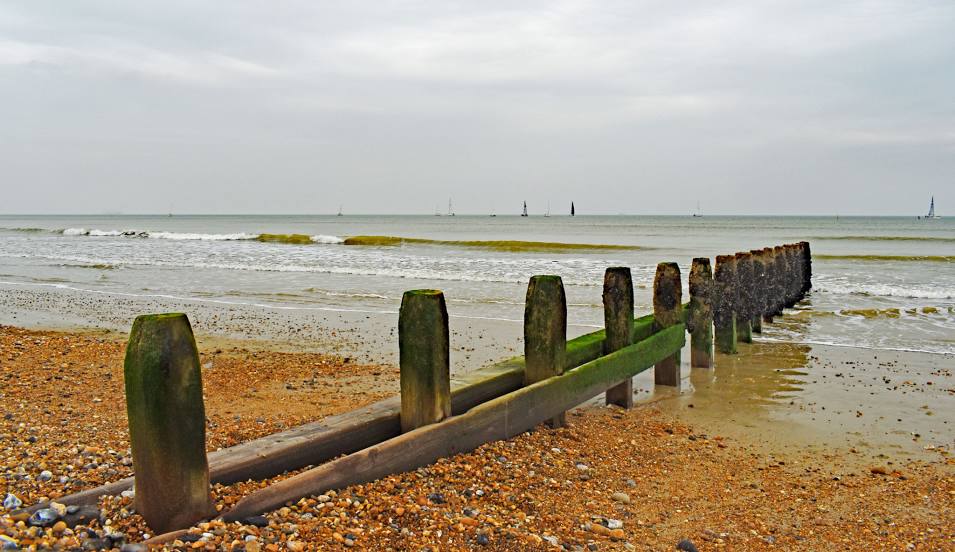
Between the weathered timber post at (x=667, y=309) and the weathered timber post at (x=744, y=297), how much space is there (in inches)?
106

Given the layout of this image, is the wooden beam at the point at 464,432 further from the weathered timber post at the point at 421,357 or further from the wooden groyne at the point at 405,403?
the weathered timber post at the point at 421,357

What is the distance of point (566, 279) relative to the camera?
19.1 metres

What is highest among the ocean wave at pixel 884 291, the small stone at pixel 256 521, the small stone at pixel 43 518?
the small stone at pixel 43 518

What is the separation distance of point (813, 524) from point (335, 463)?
2835 mm

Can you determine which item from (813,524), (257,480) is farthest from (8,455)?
(813,524)

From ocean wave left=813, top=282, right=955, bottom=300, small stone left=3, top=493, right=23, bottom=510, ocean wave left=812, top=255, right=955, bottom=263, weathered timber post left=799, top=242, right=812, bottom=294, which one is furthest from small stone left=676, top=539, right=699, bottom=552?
ocean wave left=812, top=255, right=955, bottom=263

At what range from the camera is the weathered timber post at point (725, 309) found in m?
9.03

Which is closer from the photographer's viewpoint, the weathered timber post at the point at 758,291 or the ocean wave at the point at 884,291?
the weathered timber post at the point at 758,291

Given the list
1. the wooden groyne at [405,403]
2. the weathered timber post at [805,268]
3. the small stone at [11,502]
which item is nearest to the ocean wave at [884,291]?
the weathered timber post at [805,268]

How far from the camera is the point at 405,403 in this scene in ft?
13.1

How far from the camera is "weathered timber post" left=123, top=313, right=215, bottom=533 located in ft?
9.17

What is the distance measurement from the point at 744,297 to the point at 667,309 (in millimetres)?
3052

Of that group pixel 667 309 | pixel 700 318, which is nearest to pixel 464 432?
pixel 667 309

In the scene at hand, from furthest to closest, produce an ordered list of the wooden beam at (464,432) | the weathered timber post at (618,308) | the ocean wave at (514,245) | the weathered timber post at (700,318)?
the ocean wave at (514,245), the weathered timber post at (700,318), the weathered timber post at (618,308), the wooden beam at (464,432)
